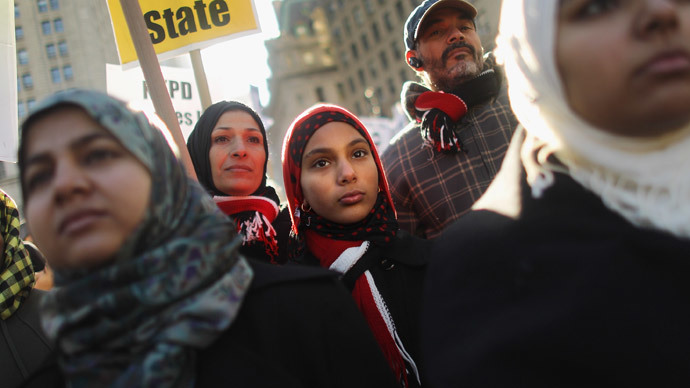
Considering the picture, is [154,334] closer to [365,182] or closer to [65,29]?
[365,182]

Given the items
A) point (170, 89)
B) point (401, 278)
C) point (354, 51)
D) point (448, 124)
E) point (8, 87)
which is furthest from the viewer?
point (354, 51)

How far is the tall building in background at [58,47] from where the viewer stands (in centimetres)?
3131

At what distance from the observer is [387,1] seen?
29.0m

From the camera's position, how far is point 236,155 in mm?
2328

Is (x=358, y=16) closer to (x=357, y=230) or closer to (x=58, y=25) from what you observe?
(x=58, y=25)

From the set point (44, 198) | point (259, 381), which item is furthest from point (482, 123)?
point (44, 198)

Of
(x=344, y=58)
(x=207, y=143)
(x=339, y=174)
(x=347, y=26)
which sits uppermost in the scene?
(x=347, y=26)

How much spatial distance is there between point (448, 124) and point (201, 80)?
5.83ft

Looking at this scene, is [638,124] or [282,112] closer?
[638,124]

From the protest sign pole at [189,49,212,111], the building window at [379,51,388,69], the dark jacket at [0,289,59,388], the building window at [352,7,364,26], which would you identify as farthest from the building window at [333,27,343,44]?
the dark jacket at [0,289,59,388]

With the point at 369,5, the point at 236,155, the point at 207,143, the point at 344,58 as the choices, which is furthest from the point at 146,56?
the point at 344,58

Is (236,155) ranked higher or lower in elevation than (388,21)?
lower

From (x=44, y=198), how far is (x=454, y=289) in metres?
1.08

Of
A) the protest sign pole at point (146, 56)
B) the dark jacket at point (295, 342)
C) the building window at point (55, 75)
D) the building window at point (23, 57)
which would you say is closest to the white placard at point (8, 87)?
the protest sign pole at point (146, 56)
